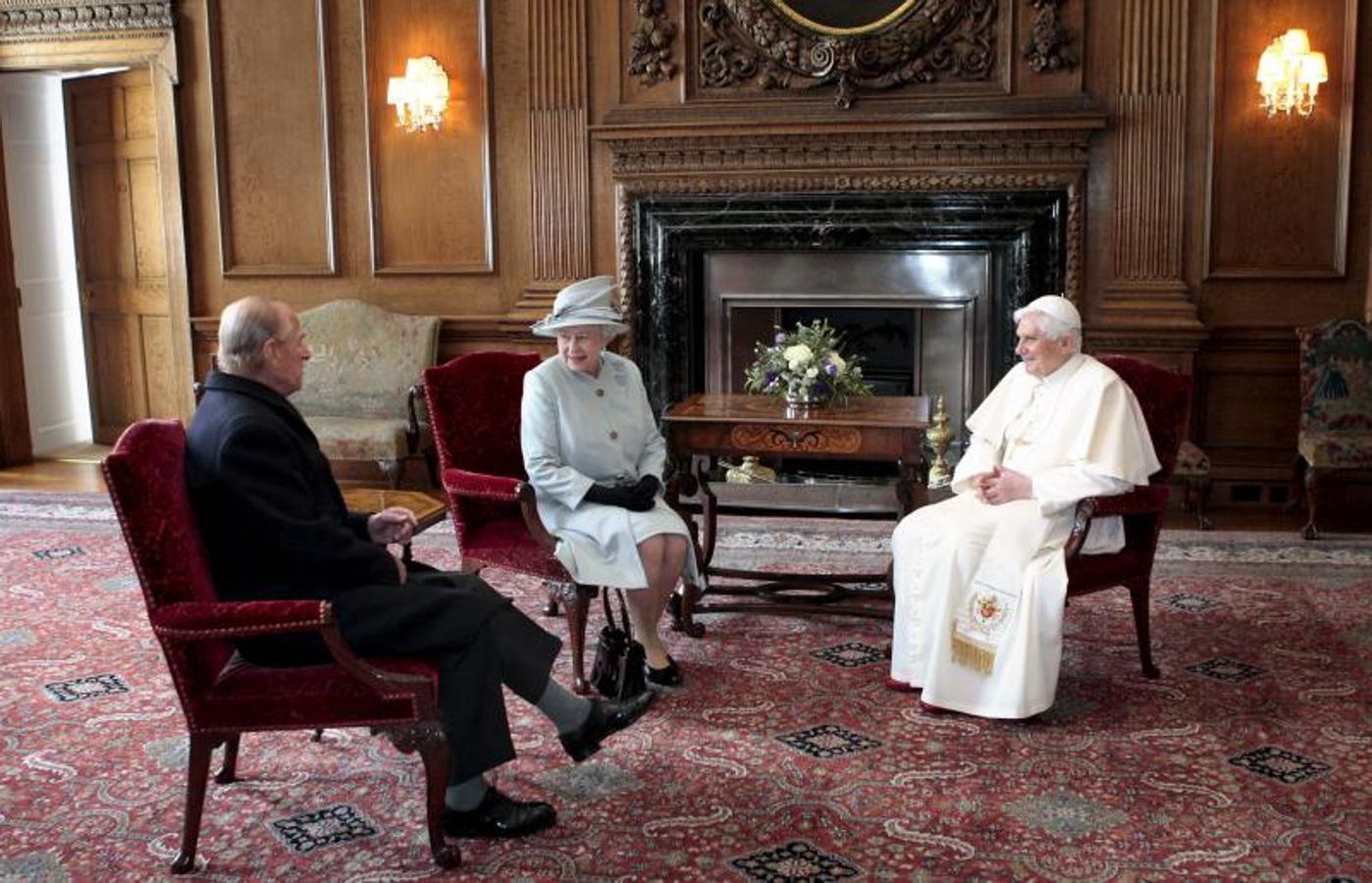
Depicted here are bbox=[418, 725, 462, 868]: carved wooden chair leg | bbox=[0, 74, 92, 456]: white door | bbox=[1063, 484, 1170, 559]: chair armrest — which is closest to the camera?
bbox=[418, 725, 462, 868]: carved wooden chair leg

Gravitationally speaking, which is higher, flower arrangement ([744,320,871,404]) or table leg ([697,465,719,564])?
flower arrangement ([744,320,871,404])

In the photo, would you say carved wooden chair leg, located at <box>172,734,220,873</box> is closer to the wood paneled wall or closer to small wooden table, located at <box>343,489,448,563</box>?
small wooden table, located at <box>343,489,448,563</box>

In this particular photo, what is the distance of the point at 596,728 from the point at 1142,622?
73.2 inches

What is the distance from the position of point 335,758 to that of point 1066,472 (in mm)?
2262

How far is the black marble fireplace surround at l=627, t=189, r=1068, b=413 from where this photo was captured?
6957mm

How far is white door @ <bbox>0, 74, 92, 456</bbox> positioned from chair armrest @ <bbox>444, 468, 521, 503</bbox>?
5558 millimetres

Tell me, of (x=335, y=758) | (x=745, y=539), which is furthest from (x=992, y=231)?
(x=335, y=758)

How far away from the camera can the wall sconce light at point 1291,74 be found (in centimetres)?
645

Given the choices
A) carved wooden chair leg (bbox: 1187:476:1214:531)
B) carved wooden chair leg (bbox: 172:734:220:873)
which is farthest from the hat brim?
carved wooden chair leg (bbox: 1187:476:1214:531)

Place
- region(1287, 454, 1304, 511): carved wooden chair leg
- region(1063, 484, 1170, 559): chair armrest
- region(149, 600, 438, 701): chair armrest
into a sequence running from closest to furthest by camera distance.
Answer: region(149, 600, 438, 701): chair armrest → region(1063, 484, 1170, 559): chair armrest → region(1287, 454, 1304, 511): carved wooden chair leg

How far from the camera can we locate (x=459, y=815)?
321 centimetres

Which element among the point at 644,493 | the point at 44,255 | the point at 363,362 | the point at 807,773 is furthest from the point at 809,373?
the point at 44,255

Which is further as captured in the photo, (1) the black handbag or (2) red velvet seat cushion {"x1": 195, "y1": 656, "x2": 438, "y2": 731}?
(1) the black handbag

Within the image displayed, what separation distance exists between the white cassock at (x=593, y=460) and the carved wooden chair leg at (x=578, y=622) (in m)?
0.06
